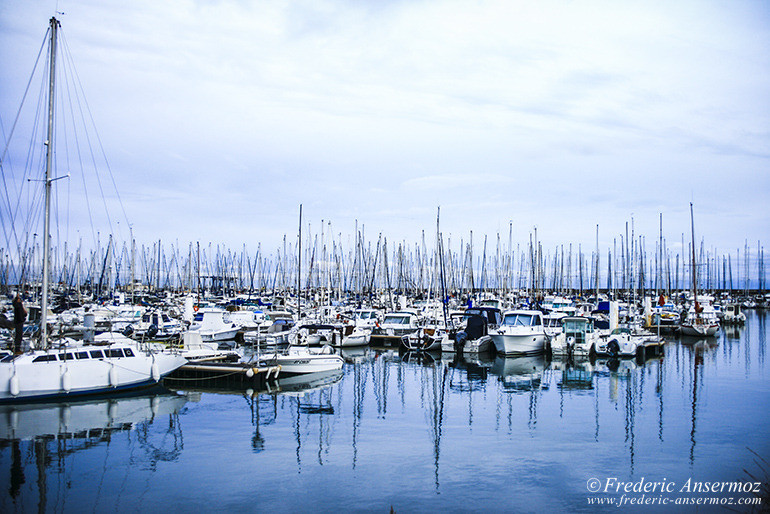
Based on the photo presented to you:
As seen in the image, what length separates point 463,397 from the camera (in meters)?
26.2

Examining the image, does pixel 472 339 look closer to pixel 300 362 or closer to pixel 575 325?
pixel 575 325

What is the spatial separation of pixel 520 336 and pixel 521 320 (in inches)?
109

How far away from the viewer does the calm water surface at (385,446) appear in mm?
13844

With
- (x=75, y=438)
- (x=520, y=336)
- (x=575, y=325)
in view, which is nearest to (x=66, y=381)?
(x=75, y=438)

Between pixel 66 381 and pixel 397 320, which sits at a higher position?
pixel 397 320

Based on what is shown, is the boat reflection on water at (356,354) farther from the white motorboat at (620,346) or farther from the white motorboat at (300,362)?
the white motorboat at (620,346)

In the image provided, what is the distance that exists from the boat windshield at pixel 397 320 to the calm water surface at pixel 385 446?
18.0 metres

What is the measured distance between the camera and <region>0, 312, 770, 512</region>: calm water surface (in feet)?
45.4

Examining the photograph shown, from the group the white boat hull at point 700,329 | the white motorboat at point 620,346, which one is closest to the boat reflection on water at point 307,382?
the white motorboat at point 620,346

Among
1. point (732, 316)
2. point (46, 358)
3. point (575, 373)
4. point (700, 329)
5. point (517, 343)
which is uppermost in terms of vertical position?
point (46, 358)

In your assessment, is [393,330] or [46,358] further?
[393,330]

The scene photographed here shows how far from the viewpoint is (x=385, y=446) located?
18.1 meters

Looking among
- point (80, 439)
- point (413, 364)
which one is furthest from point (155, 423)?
point (413, 364)

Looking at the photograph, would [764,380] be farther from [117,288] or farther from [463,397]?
[117,288]
